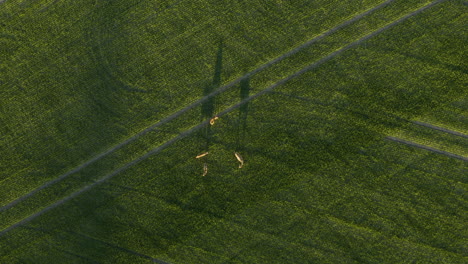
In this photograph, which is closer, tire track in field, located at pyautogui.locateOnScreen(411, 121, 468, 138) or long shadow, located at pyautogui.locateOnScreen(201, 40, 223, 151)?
tire track in field, located at pyautogui.locateOnScreen(411, 121, 468, 138)

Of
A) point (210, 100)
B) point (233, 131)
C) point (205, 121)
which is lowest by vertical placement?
point (233, 131)

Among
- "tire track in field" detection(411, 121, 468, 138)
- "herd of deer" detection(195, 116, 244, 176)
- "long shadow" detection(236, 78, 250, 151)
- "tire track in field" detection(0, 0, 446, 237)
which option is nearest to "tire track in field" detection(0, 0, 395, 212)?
"tire track in field" detection(0, 0, 446, 237)

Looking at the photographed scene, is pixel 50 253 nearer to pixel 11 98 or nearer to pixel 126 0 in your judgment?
pixel 11 98

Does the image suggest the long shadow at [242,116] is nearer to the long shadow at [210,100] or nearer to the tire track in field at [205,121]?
the tire track in field at [205,121]

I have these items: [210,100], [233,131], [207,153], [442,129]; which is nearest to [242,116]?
[233,131]

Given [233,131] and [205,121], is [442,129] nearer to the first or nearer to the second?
[233,131]

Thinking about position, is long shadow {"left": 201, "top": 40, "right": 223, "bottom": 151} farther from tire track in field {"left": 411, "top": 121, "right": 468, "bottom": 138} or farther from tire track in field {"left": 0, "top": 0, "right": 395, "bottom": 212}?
tire track in field {"left": 411, "top": 121, "right": 468, "bottom": 138}

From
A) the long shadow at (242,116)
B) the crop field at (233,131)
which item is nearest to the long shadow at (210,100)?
the crop field at (233,131)

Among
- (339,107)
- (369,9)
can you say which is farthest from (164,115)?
(369,9)
